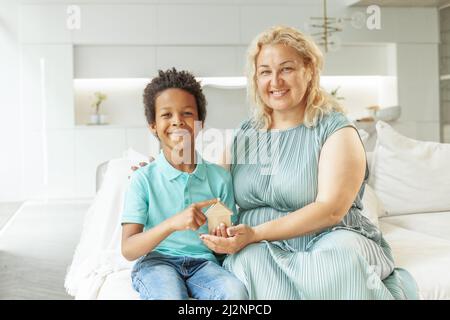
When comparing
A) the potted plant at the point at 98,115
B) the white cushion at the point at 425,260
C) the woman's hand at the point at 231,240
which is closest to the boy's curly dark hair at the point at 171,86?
the woman's hand at the point at 231,240

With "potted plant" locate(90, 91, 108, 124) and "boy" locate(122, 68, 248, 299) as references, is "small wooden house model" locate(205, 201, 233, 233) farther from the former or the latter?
"potted plant" locate(90, 91, 108, 124)

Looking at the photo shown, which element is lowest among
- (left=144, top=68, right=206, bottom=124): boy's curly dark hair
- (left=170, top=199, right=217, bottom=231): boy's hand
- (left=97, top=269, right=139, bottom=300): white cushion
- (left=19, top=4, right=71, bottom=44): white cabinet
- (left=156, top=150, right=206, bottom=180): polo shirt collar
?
(left=97, top=269, right=139, bottom=300): white cushion

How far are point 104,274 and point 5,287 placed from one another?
0.58m

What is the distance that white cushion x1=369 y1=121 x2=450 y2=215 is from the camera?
1735mm

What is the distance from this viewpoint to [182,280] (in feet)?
3.13

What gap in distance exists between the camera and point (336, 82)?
4.42 meters

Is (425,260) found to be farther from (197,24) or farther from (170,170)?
(197,24)

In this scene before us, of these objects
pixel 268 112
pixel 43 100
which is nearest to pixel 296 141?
pixel 268 112

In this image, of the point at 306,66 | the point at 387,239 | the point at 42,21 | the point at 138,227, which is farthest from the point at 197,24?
the point at 138,227

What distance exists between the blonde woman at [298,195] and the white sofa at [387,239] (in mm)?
94

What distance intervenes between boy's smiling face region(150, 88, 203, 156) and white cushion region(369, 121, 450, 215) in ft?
2.99

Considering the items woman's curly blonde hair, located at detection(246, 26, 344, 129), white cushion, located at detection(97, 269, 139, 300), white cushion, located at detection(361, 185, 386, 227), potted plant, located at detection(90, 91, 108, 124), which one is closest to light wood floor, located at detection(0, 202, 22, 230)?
potted plant, located at detection(90, 91, 108, 124)

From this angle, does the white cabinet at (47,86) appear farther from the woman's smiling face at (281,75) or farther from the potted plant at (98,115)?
the woman's smiling face at (281,75)
